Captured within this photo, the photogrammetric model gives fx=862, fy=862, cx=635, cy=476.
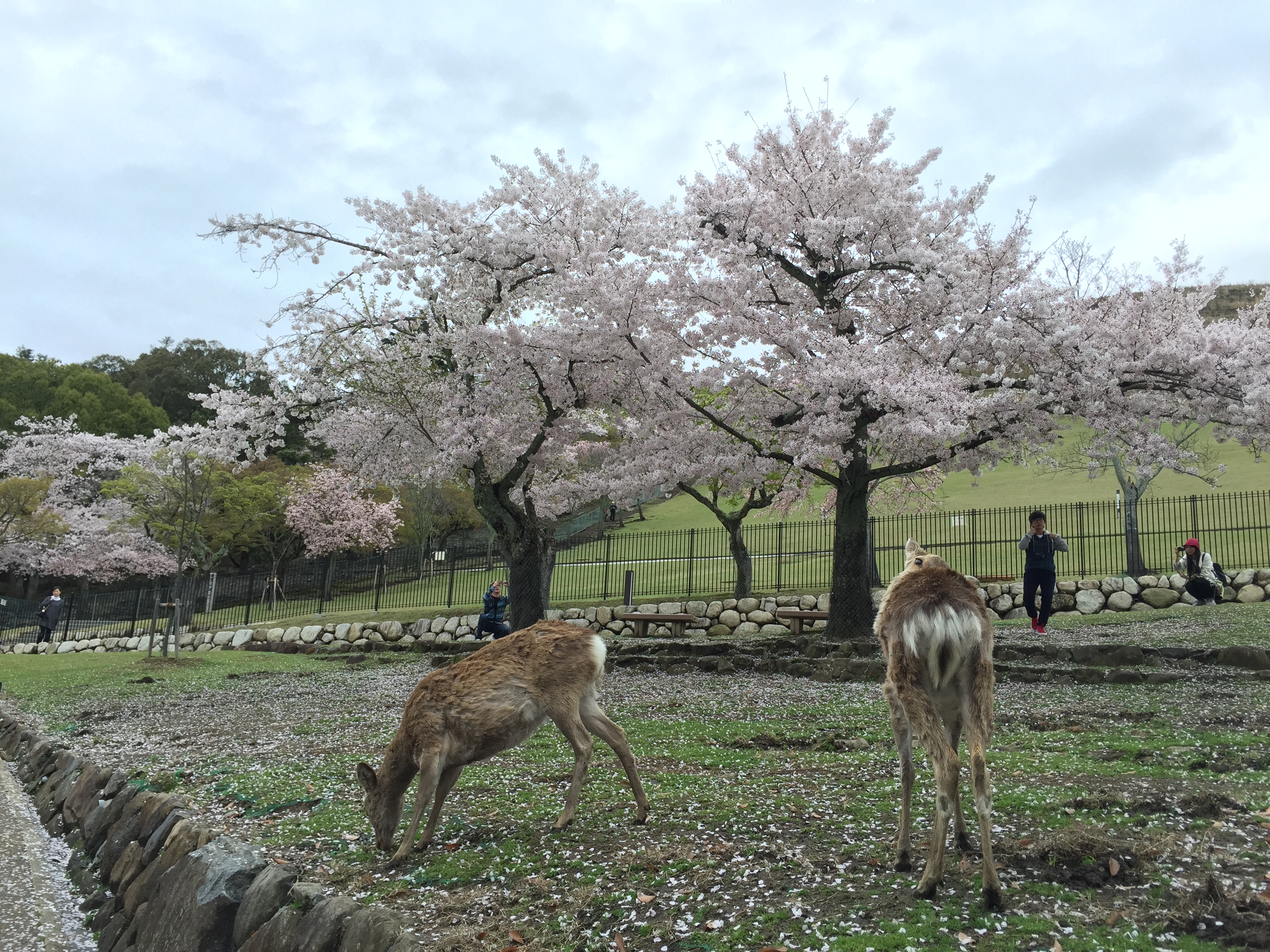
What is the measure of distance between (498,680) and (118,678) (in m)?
15.2

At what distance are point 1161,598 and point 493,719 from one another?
21348 millimetres

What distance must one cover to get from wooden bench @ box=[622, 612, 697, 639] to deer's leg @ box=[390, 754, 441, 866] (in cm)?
1559

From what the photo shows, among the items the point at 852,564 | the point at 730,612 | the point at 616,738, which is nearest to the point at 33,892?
the point at 616,738

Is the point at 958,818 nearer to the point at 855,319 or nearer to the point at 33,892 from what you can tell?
the point at 33,892

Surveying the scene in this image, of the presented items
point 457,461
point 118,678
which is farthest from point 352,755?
point 118,678

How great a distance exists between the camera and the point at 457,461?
17969mm

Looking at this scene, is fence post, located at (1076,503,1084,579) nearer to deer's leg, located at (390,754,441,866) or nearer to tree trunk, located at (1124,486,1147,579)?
tree trunk, located at (1124,486,1147,579)

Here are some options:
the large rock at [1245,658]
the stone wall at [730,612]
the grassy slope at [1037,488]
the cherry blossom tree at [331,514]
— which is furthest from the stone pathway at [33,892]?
the cherry blossom tree at [331,514]

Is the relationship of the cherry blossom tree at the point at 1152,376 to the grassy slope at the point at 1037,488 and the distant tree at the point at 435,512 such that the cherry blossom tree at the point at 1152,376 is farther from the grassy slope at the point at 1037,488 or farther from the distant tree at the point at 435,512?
→ the distant tree at the point at 435,512

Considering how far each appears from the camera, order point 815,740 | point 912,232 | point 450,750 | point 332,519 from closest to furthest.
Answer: point 450,750 → point 815,740 → point 912,232 → point 332,519

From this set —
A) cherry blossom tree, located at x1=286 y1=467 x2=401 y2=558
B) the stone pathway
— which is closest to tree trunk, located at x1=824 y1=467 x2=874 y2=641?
the stone pathway

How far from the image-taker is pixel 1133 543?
79.8 feet

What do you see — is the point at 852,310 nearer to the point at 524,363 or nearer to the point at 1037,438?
the point at 1037,438

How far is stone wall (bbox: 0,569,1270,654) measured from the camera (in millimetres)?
21656
